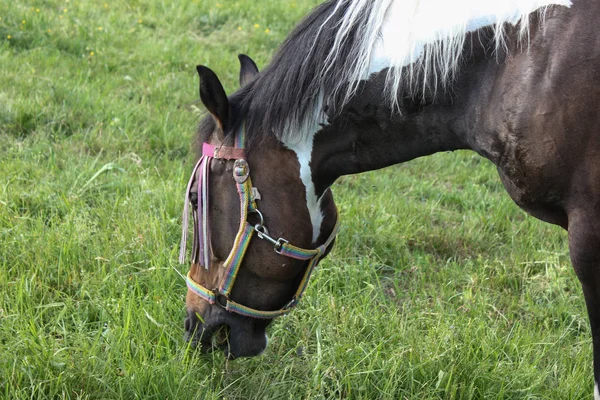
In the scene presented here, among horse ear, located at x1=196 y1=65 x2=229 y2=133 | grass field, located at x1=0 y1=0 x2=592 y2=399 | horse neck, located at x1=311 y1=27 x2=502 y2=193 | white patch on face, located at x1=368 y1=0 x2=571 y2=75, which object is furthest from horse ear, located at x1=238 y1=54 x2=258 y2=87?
grass field, located at x1=0 y1=0 x2=592 y2=399

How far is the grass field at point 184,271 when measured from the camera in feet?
7.64

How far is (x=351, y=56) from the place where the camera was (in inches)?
76.5

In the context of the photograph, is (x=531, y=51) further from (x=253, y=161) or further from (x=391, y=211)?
(x=391, y=211)

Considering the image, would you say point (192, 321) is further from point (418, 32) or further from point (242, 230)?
point (418, 32)

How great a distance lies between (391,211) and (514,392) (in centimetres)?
157

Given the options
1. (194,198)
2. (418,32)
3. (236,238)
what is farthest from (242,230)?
(418,32)

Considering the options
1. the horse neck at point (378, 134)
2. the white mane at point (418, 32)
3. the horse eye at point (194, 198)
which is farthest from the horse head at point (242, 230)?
the white mane at point (418, 32)

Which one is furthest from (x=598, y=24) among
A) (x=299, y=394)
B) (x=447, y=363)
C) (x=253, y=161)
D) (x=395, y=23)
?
(x=299, y=394)

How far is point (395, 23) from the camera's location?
75.9 inches

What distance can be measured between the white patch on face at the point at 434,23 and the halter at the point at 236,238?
1.71 ft

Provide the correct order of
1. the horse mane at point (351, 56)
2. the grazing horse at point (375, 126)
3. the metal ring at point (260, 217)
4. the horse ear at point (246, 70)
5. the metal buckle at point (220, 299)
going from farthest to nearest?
the horse ear at point (246, 70), the metal buckle at point (220, 299), the metal ring at point (260, 217), the horse mane at point (351, 56), the grazing horse at point (375, 126)

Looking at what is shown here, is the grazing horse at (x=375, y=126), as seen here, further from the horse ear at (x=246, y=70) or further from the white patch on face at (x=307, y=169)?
the horse ear at (x=246, y=70)

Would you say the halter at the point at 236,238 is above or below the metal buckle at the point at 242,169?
below

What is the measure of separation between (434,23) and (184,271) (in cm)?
163
